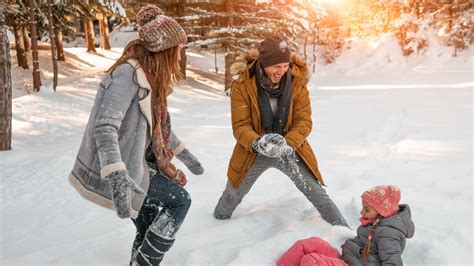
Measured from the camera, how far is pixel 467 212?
13.6 ft

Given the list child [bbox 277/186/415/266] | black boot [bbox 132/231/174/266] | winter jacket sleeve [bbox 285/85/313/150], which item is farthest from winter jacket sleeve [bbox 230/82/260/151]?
black boot [bbox 132/231/174/266]

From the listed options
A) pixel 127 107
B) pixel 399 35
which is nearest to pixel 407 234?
pixel 127 107

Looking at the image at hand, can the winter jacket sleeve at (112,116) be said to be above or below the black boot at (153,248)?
above

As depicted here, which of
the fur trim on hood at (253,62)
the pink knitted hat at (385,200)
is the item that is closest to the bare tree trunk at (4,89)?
the fur trim on hood at (253,62)

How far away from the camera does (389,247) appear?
2926 mm

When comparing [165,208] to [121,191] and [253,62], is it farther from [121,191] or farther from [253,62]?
[253,62]

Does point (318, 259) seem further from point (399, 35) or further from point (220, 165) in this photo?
point (399, 35)

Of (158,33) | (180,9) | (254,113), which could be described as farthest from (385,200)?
(180,9)

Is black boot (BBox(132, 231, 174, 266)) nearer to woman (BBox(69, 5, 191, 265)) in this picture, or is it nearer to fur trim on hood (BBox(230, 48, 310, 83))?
woman (BBox(69, 5, 191, 265))

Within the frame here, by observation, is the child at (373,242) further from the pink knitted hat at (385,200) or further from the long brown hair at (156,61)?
the long brown hair at (156,61)

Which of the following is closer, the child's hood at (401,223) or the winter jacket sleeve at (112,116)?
the winter jacket sleeve at (112,116)

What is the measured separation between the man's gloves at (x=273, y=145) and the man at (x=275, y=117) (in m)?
0.02

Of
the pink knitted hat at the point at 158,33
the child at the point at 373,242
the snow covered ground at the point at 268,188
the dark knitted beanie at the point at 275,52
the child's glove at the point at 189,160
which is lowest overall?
the snow covered ground at the point at 268,188

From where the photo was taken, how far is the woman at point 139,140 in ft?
8.23
